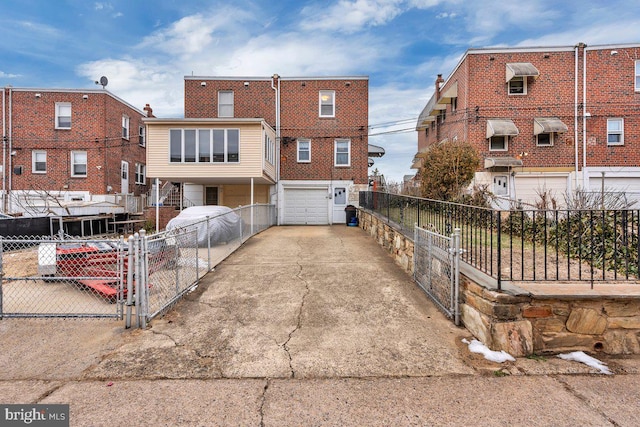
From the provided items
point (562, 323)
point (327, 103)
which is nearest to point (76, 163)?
point (327, 103)

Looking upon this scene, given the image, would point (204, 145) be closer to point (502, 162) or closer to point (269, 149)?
point (269, 149)

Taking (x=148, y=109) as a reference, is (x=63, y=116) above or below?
below

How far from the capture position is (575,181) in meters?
16.5

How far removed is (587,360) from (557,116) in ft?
56.2

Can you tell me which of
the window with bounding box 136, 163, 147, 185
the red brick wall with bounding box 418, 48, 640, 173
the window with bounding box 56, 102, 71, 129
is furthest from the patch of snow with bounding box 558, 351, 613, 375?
the window with bounding box 136, 163, 147, 185

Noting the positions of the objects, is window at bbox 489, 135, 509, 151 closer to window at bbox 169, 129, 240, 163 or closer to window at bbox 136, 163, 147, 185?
window at bbox 169, 129, 240, 163

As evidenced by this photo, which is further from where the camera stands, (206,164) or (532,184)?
(532,184)

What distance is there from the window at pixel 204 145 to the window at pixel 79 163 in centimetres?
943

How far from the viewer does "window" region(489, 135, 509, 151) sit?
16812 millimetres

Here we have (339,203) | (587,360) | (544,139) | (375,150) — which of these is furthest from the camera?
(375,150)

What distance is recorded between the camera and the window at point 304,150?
19164mm

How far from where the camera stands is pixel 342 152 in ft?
62.9

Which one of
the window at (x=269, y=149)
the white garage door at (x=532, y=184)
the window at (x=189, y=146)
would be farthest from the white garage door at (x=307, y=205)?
the white garage door at (x=532, y=184)

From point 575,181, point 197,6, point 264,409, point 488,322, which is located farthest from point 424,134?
point 264,409
